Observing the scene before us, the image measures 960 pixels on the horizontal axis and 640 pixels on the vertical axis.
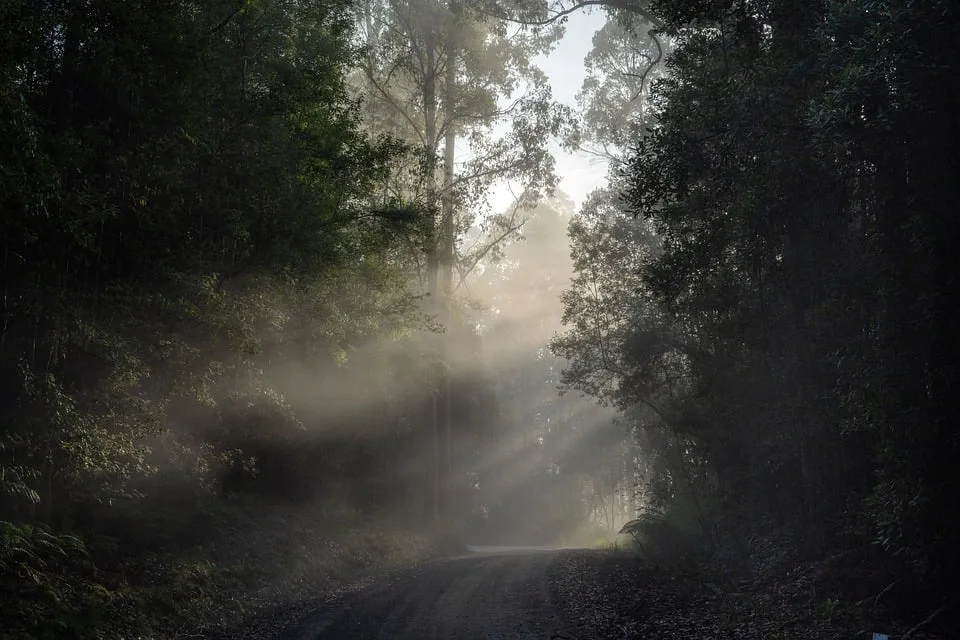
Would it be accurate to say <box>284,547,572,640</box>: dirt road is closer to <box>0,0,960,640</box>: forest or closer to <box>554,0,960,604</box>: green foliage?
<box>0,0,960,640</box>: forest

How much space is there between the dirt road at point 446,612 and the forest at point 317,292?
1771 millimetres

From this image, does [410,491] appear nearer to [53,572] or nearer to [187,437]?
[187,437]

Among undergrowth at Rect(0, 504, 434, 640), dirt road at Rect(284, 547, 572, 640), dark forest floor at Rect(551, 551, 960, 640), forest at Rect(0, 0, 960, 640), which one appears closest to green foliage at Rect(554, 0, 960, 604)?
forest at Rect(0, 0, 960, 640)

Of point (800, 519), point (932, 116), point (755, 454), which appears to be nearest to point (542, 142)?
point (755, 454)

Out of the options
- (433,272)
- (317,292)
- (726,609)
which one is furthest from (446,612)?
(433,272)

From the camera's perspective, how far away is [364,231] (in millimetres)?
17266

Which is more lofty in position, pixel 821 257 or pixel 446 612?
pixel 821 257

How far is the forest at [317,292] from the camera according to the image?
382 inches

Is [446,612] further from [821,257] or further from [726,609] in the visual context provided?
[821,257]

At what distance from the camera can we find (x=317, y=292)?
18328mm

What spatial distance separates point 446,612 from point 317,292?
28.2ft

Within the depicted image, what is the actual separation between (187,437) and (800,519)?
1344 cm

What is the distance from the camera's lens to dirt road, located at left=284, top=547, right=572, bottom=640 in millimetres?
11000

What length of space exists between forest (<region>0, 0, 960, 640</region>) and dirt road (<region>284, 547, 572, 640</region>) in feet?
5.81
